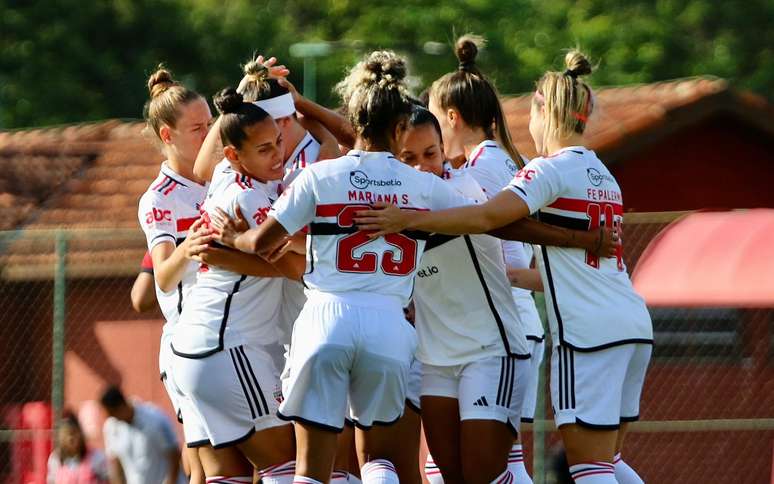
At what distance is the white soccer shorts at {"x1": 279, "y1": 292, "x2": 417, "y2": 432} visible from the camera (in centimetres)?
607

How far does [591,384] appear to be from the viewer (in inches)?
255

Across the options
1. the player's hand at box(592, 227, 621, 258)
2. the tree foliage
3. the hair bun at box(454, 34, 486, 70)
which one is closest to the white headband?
the hair bun at box(454, 34, 486, 70)

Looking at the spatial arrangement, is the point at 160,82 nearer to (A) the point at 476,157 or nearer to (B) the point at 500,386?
(A) the point at 476,157

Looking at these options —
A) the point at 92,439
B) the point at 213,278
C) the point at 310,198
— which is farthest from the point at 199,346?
the point at 92,439

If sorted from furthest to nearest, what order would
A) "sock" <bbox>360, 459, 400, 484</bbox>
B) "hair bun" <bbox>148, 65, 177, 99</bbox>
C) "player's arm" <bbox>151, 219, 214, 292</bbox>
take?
"hair bun" <bbox>148, 65, 177, 99</bbox> → "sock" <bbox>360, 459, 400, 484</bbox> → "player's arm" <bbox>151, 219, 214, 292</bbox>

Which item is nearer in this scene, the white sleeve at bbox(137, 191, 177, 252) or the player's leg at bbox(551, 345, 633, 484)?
the player's leg at bbox(551, 345, 633, 484)

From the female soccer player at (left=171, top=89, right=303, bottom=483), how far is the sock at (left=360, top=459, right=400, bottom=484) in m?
0.32

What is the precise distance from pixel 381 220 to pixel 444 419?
1142 mm

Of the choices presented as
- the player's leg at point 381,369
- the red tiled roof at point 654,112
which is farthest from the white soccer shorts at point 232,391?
the red tiled roof at point 654,112

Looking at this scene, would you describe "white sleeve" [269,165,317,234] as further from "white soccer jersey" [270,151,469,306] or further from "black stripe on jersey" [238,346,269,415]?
"black stripe on jersey" [238,346,269,415]

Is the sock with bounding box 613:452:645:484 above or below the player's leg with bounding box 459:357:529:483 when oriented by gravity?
below

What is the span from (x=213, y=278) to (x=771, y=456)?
7.04m

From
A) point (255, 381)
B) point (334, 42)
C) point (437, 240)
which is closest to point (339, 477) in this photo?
point (255, 381)

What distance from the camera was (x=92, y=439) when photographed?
535 inches
